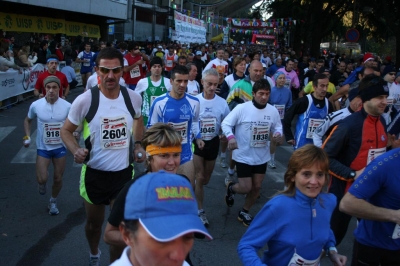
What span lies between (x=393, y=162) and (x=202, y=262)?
2.77 metres

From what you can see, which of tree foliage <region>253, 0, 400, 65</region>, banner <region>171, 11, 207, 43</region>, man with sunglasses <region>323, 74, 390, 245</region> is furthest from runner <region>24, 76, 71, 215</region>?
tree foliage <region>253, 0, 400, 65</region>

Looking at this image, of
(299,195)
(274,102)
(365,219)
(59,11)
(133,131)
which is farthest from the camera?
(59,11)

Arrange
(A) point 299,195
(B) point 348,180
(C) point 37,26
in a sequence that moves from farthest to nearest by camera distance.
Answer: (C) point 37,26 → (B) point 348,180 → (A) point 299,195

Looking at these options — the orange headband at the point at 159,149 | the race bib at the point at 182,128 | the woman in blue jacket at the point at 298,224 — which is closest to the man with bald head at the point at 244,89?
Answer: the race bib at the point at 182,128

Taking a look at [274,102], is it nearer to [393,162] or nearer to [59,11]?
[393,162]

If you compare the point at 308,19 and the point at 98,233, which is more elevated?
the point at 308,19

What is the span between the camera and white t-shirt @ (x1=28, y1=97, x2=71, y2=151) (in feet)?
21.7

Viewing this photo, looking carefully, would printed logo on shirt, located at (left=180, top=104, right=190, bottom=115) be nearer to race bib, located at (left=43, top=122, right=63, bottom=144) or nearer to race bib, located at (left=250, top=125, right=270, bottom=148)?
race bib, located at (left=250, top=125, right=270, bottom=148)

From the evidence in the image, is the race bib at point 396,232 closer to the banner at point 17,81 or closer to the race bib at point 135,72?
the race bib at point 135,72

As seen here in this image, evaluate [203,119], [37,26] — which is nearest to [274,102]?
[203,119]

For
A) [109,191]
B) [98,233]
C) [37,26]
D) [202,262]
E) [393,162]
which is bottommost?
[202,262]

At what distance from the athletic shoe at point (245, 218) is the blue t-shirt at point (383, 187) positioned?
318cm

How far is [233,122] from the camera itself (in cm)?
646

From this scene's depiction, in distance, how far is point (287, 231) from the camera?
118 inches
